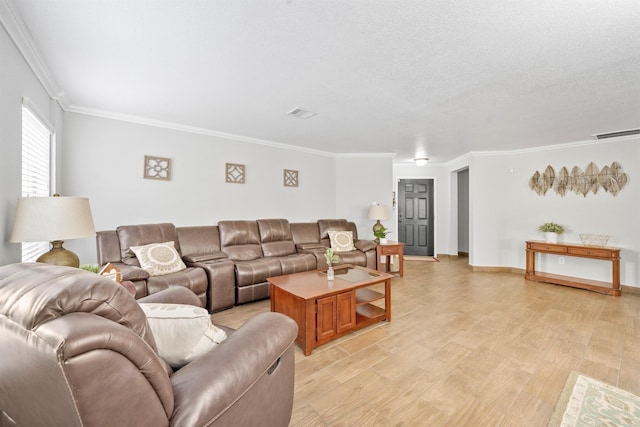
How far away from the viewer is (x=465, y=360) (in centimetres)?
228

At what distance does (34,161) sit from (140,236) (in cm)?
124

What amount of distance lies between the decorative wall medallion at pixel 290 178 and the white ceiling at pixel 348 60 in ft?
4.90

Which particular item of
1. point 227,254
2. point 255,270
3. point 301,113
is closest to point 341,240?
point 255,270

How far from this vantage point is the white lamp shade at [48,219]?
169cm

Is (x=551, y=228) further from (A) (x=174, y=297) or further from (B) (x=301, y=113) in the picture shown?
(A) (x=174, y=297)

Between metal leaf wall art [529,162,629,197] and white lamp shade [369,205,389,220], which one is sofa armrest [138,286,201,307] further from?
metal leaf wall art [529,162,629,197]

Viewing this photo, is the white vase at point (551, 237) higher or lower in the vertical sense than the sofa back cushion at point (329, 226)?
lower

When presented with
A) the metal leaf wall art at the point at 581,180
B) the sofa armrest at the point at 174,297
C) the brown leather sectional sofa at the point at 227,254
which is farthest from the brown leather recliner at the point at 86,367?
the metal leaf wall art at the point at 581,180

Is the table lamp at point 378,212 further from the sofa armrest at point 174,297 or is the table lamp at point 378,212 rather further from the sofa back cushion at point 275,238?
the sofa armrest at point 174,297

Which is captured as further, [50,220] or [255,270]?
[255,270]

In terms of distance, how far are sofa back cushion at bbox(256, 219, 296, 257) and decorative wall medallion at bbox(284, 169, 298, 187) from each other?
0.79 meters

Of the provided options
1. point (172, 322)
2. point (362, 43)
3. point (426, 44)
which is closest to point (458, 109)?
point (426, 44)

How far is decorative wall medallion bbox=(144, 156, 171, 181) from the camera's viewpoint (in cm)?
380

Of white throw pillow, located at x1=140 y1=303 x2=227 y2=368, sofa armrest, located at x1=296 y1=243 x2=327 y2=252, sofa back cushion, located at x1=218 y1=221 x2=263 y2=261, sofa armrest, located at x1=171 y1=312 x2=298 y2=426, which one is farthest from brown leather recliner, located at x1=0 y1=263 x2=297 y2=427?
sofa armrest, located at x1=296 y1=243 x2=327 y2=252
